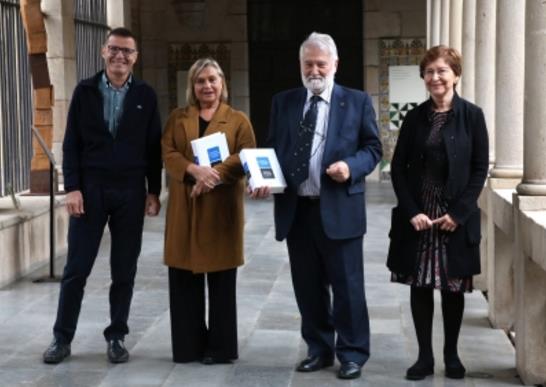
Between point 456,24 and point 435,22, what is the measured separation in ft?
11.4

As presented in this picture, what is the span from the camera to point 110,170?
655 cm

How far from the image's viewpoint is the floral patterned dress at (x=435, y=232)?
604 centimetres

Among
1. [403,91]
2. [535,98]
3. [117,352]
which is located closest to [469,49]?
[535,98]

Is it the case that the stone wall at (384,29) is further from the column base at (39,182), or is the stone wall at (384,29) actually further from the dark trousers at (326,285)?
the dark trousers at (326,285)

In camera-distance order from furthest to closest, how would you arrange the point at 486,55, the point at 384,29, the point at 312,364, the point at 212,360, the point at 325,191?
1. the point at 384,29
2. the point at 486,55
3. the point at 212,360
4. the point at 312,364
5. the point at 325,191

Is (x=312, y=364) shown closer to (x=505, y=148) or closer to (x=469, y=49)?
(x=505, y=148)

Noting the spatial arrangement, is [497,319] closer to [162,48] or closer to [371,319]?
[371,319]

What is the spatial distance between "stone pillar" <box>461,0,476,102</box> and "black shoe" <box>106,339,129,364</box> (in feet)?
18.1

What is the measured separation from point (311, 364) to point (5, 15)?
643 cm

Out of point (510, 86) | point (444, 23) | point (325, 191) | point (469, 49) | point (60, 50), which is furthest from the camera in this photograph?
point (444, 23)

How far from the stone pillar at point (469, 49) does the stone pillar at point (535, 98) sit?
4879 mm

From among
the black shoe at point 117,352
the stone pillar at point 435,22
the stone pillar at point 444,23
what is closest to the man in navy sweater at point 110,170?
the black shoe at point 117,352

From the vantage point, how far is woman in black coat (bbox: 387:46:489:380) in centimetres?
601

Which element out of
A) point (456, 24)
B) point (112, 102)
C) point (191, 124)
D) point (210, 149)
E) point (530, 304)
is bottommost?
point (530, 304)
